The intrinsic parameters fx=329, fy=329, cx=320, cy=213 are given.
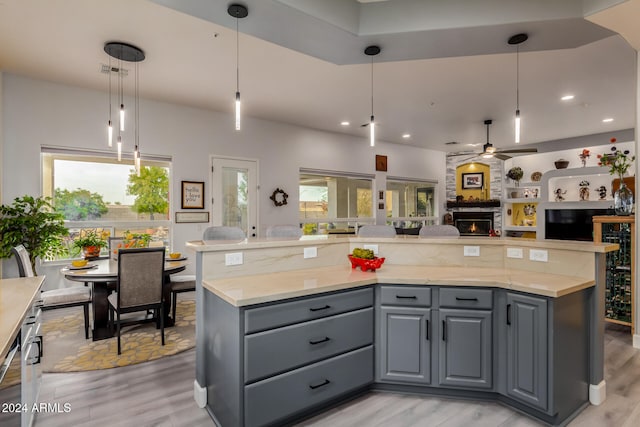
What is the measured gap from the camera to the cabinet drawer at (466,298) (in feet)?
7.40

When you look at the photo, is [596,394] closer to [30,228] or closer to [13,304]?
[13,304]

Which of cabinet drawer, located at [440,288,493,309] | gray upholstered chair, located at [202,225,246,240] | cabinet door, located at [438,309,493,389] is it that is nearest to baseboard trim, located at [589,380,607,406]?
cabinet door, located at [438,309,493,389]

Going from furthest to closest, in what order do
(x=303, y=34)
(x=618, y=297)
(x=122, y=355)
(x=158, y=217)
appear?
(x=158, y=217) < (x=618, y=297) < (x=122, y=355) < (x=303, y=34)

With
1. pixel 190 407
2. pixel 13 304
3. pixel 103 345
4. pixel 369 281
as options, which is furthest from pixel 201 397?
pixel 103 345

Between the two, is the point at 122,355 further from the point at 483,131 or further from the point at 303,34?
the point at 483,131

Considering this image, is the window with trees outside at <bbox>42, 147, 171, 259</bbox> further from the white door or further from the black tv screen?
the black tv screen

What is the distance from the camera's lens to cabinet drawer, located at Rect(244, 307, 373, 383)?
1.83 metres

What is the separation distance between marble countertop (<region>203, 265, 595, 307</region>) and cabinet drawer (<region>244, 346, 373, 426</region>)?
0.47 m

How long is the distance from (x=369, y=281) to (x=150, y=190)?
4.43 metres

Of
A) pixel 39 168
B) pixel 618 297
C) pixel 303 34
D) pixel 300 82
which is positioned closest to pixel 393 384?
pixel 303 34

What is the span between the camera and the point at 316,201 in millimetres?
7207

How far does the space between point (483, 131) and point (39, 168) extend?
25.5 ft

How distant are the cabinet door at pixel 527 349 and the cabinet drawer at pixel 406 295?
0.53 metres

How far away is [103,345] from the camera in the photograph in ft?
10.9
